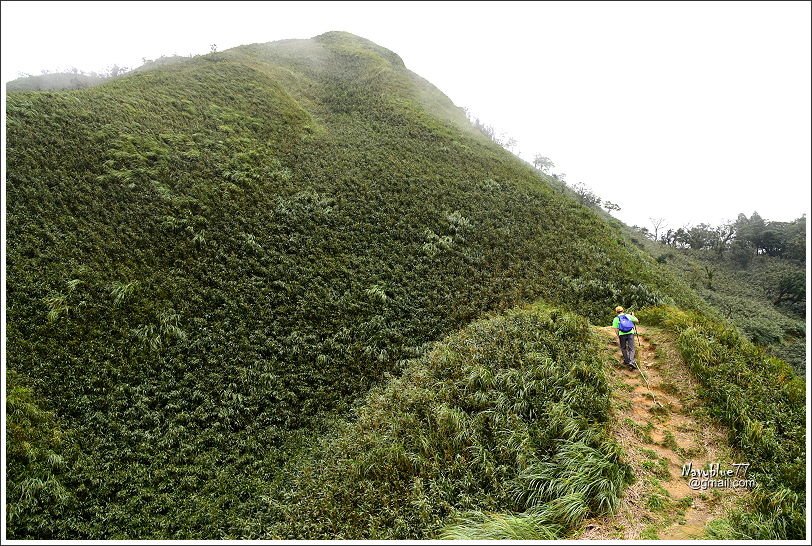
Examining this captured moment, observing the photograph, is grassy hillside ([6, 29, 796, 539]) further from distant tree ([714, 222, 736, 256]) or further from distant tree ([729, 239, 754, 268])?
distant tree ([714, 222, 736, 256])

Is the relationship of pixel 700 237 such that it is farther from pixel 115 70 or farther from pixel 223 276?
pixel 115 70

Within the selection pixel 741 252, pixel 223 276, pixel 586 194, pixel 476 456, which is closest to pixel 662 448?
pixel 476 456

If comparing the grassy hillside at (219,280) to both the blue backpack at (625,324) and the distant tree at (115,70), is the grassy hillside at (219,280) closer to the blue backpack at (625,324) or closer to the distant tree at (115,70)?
the blue backpack at (625,324)

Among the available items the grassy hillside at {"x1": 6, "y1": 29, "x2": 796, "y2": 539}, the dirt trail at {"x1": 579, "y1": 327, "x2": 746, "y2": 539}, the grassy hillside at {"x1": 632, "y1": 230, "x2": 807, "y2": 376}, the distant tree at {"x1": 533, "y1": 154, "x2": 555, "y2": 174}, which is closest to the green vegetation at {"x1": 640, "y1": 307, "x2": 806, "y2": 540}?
the dirt trail at {"x1": 579, "y1": 327, "x2": 746, "y2": 539}

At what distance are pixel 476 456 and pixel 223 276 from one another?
10.0 metres

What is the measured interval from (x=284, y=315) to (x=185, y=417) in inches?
158

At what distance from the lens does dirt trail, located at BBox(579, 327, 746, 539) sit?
5270 mm

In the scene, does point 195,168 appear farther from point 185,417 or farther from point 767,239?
point 767,239

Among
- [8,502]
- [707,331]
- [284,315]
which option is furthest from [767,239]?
[8,502]

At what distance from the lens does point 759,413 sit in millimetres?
6984

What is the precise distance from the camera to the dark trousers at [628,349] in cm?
928

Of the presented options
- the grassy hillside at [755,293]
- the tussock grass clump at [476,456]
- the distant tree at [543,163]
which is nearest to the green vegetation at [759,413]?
the tussock grass clump at [476,456]

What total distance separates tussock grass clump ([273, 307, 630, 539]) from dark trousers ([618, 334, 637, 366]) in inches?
26.1

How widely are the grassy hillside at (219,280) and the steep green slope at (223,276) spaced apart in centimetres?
6
